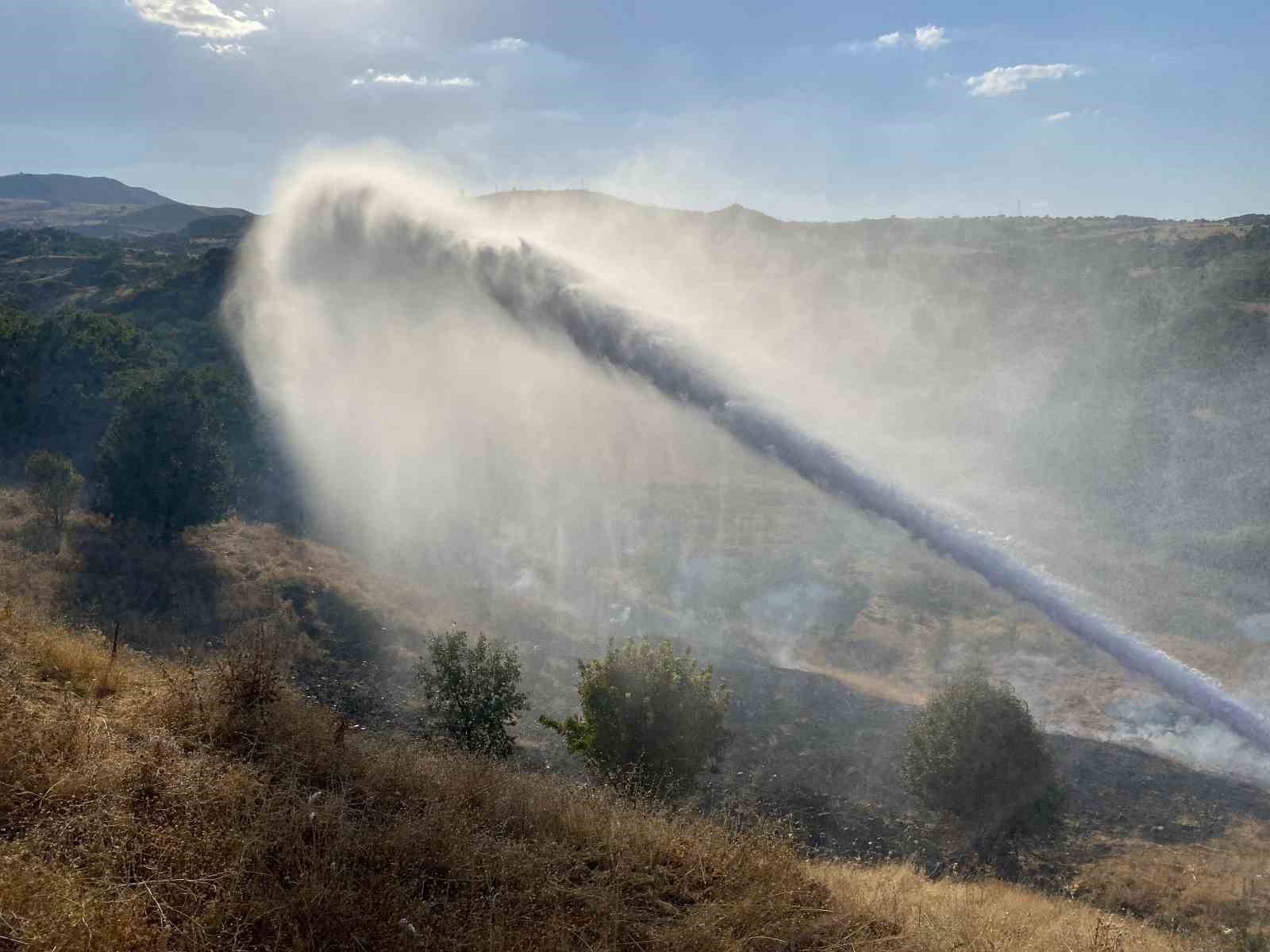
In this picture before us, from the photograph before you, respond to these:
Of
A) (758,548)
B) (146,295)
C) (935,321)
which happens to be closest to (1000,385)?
(935,321)

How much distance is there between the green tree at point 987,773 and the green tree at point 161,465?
23878 millimetres

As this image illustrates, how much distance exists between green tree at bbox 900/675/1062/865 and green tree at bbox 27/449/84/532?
26.1 metres

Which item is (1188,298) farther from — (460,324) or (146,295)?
(146,295)

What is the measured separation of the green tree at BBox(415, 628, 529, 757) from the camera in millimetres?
15211

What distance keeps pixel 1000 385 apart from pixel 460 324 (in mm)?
35108

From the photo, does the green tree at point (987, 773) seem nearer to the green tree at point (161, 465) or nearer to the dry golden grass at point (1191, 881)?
the dry golden grass at point (1191, 881)

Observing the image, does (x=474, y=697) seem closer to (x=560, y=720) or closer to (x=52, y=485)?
(x=560, y=720)

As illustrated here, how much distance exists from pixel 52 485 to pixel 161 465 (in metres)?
3.02

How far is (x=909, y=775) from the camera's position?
1730 cm

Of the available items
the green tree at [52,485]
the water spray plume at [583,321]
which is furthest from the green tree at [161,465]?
the water spray plume at [583,321]

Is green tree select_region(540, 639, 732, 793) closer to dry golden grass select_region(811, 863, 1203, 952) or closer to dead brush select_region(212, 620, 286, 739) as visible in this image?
dry golden grass select_region(811, 863, 1203, 952)

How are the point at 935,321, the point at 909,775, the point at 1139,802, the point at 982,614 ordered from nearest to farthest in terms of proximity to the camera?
1. the point at 909,775
2. the point at 1139,802
3. the point at 982,614
4. the point at 935,321

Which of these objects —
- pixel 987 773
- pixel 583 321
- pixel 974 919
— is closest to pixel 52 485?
pixel 583 321

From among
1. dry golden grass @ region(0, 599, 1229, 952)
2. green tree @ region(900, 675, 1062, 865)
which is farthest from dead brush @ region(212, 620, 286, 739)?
green tree @ region(900, 675, 1062, 865)
